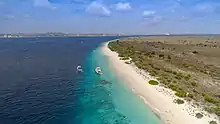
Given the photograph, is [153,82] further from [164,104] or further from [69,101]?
[69,101]

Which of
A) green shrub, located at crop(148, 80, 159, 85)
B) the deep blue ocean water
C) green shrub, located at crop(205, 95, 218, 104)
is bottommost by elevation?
the deep blue ocean water

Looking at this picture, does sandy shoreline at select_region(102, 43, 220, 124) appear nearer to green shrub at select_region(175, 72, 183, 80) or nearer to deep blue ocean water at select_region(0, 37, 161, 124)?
deep blue ocean water at select_region(0, 37, 161, 124)

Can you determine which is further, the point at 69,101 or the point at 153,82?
the point at 153,82

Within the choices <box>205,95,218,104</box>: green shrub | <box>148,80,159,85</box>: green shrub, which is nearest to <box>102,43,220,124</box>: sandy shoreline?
<box>148,80,159,85</box>: green shrub

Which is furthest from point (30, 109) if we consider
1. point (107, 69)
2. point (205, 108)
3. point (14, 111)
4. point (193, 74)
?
point (193, 74)

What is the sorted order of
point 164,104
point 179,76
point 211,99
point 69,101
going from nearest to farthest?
point 164,104 → point 211,99 → point 69,101 → point 179,76

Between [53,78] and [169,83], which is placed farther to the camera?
[53,78]

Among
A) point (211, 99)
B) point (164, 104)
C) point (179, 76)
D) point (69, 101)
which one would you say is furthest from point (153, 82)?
point (69, 101)

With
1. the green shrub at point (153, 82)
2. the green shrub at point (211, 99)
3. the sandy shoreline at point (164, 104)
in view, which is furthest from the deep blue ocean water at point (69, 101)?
the green shrub at point (211, 99)

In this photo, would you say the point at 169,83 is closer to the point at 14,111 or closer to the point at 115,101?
the point at 115,101

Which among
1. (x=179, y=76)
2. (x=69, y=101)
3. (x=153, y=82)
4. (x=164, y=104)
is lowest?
(x=69, y=101)

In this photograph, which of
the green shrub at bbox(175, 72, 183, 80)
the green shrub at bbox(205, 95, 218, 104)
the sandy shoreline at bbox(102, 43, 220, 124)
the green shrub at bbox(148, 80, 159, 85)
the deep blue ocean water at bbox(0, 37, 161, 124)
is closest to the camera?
the sandy shoreline at bbox(102, 43, 220, 124)
